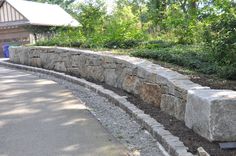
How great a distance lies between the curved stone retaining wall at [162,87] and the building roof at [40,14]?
54.1 ft

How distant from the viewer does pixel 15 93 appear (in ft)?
32.7

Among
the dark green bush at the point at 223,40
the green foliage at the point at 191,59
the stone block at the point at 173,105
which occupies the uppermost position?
the dark green bush at the point at 223,40

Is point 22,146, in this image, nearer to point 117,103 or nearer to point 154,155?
point 154,155

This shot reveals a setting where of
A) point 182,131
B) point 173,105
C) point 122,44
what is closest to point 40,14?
point 122,44

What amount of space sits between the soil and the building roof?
21348 mm

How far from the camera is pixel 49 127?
667cm

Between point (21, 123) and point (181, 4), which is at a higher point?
point (181, 4)

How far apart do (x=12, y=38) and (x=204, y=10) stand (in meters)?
22.6

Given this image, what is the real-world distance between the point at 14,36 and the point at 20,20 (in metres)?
1.77

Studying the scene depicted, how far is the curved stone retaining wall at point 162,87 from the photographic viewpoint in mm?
4871

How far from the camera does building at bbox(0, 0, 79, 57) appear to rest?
3000cm

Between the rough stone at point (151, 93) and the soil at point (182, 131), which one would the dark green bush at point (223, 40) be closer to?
the rough stone at point (151, 93)

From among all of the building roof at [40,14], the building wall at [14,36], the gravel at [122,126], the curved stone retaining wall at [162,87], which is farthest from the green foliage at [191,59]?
the building wall at [14,36]

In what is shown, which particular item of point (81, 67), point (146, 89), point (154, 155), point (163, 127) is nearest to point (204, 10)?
point (81, 67)
